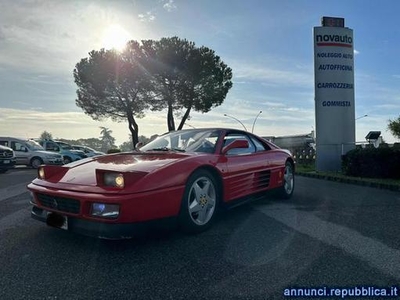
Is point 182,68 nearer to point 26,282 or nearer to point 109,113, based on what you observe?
point 109,113

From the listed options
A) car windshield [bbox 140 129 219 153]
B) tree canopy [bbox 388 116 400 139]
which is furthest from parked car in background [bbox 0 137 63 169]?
tree canopy [bbox 388 116 400 139]

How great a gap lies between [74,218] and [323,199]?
436cm

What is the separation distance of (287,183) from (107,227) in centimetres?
372

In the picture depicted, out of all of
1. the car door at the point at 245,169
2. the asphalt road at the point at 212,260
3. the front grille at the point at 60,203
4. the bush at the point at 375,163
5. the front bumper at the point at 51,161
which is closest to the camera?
the asphalt road at the point at 212,260

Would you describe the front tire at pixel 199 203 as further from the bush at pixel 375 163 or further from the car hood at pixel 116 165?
the bush at pixel 375 163

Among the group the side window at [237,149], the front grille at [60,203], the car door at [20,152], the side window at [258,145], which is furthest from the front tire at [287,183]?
the car door at [20,152]

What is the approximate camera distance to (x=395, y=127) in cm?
4500

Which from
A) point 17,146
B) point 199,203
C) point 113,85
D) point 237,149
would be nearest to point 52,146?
point 17,146

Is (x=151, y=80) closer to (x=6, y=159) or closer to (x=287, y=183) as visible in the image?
(x=6, y=159)

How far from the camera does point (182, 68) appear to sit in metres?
30.3

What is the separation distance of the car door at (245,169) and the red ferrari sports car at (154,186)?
1 centimetres

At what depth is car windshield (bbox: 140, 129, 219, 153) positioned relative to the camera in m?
4.11

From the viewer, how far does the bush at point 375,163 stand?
8.41 metres

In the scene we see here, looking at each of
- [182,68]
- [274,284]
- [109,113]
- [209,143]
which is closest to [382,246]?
[274,284]
